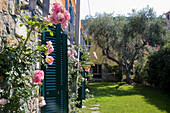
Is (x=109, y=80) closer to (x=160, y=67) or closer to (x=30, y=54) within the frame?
(x=160, y=67)

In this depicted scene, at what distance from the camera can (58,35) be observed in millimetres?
3314

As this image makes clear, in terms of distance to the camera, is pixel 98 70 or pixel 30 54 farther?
pixel 98 70

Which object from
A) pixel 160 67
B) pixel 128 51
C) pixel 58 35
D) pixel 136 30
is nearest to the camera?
pixel 58 35

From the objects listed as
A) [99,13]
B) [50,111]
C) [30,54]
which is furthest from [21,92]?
[99,13]

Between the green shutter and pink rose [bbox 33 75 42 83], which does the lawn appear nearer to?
the green shutter

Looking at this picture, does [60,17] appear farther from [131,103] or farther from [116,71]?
[116,71]

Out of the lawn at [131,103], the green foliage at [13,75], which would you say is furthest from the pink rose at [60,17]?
the lawn at [131,103]

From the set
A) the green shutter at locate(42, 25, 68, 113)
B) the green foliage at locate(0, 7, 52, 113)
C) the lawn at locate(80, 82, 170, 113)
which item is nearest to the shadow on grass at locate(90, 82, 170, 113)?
the lawn at locate(80, 82, 170, 113)

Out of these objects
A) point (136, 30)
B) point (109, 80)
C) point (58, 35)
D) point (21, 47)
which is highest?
point (136, 30)

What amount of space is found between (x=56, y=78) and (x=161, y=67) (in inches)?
348

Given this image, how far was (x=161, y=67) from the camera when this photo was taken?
10.7 meters

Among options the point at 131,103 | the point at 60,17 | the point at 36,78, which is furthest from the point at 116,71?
the point at 36,78

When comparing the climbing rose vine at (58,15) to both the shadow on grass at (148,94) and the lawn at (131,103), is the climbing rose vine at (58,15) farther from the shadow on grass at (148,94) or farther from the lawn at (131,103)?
the shadow on grass at (148,94)

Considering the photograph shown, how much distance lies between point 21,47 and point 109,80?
1759 cm
